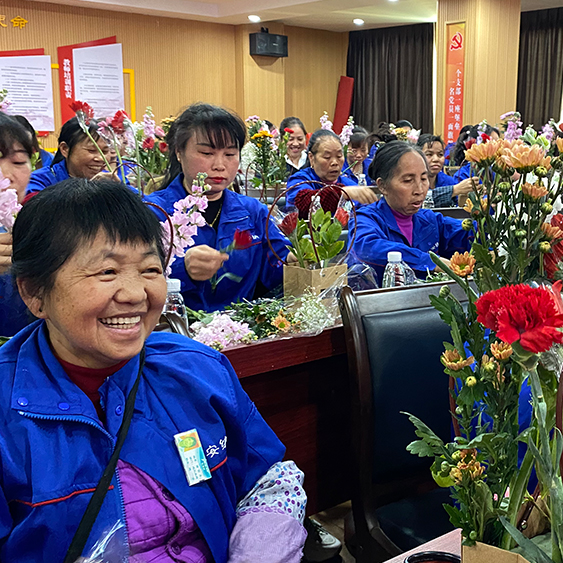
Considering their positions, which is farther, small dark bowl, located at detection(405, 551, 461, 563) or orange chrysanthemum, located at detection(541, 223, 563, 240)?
small dark bowl, located at detection(405, 551, 461, 563)

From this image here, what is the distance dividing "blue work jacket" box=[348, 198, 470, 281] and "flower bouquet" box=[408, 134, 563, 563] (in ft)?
5.85

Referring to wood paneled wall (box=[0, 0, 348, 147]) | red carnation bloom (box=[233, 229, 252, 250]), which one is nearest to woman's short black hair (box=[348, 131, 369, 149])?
red carnation bloom (box=[233, 229, 252, 250])

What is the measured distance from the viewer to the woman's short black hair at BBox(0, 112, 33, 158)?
213 cm

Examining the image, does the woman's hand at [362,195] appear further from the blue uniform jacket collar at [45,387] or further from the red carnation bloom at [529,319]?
the red carnation bloom at [529,319]

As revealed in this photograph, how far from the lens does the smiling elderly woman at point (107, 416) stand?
955mm

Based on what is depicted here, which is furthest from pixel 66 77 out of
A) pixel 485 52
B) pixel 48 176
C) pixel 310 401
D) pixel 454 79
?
pixel 310 401

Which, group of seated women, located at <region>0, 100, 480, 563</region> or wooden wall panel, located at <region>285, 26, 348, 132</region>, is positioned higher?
wooden wall panel, located at <region>285, 26, 348, 132</region>

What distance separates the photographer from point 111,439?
3.31 ft

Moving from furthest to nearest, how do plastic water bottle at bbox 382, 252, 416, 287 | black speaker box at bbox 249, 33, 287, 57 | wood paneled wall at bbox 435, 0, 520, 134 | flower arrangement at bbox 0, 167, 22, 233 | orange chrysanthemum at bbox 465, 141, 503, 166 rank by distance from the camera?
black speaker box at bbox 249, 33, 287, 57, wood paneled wall at bbox 435, 0, 520, 134, plastic water bottle at bbox 382, 252, 416, 287, flower arrangement at bbox 0, 167, 22, 233, orange chrysanthemum at bbox 465, 141, 503, 166

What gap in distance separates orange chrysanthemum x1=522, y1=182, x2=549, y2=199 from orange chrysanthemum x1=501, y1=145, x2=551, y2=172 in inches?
0.9

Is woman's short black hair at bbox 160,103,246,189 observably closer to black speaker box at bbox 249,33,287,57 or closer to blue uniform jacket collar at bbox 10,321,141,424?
blue uniform jacket collar at bbox 10,321,141,424

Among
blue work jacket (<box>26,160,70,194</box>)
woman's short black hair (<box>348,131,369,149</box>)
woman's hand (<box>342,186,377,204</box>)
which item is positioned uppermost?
woman's short black hair (<box>348,131,369,149</box>)

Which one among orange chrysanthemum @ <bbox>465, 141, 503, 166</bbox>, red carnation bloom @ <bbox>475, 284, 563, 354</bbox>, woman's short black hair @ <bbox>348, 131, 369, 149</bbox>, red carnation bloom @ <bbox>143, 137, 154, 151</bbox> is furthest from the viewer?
woman's short black hair @ <bbox>348, 131, 369, 149</bbox>

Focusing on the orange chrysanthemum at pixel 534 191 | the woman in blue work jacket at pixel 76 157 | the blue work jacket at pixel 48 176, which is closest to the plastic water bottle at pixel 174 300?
the orange chrysanthemum at pixel 534 191
